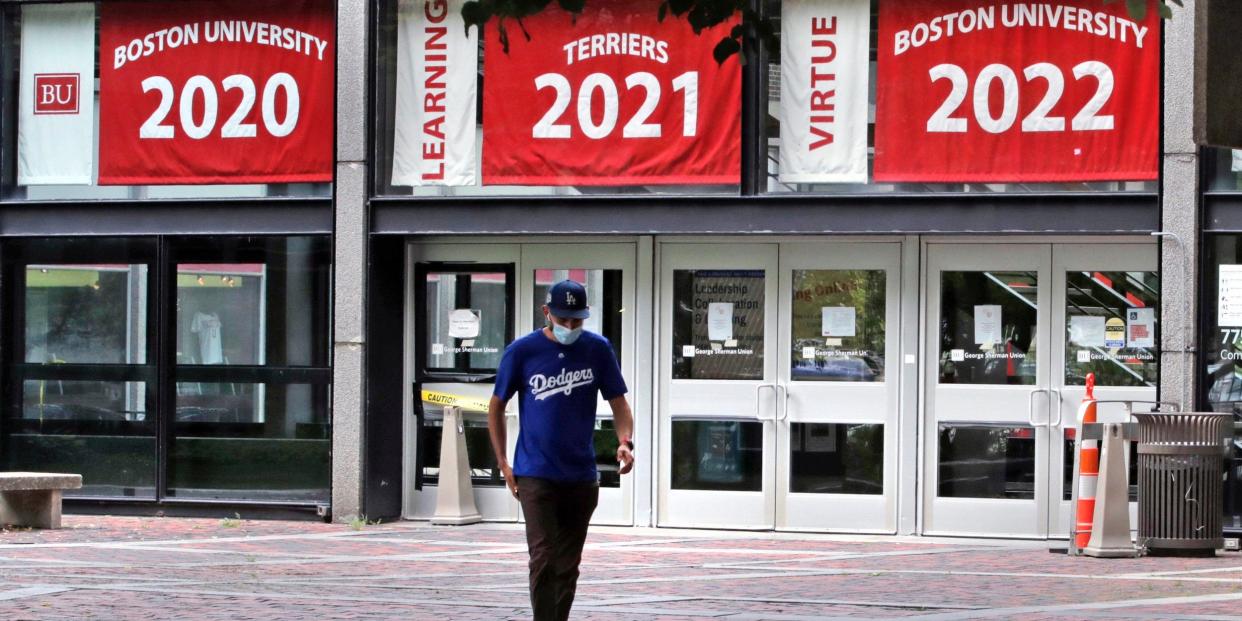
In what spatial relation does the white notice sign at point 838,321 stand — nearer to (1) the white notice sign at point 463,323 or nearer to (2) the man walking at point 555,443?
(1) the white notice sign at point 463,323

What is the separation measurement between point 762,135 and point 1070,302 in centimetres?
266

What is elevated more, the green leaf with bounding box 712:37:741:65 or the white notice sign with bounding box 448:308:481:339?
the green leaf with bounding box 712:37:741:65

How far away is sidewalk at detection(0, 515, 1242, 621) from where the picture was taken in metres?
9.10

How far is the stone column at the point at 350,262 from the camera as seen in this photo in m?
14.6

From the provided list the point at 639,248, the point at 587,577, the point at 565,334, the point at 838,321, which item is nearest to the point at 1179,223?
the point at 838,321

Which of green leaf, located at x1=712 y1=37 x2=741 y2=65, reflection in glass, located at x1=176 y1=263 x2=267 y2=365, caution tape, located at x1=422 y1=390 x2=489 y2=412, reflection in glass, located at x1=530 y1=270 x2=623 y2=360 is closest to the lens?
green leaf, located at x1=712 y1=37 x2=741 y2=65

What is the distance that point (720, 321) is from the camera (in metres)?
14.4

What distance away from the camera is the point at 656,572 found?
11328 mm

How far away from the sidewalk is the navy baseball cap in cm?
189

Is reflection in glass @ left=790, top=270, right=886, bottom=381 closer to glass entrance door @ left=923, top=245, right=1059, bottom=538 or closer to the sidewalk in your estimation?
glass entrance door @ left=923, top=245, right=1059, bottom=538

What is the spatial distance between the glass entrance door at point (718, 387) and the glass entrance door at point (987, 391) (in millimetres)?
1225

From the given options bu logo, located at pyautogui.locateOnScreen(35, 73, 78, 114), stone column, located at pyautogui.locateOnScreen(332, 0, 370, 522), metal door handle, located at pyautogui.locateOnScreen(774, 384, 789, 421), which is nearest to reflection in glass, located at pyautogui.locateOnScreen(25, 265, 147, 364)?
bu logo, located at pyautogui.locateOnScreen(35, 73, 78, 114)

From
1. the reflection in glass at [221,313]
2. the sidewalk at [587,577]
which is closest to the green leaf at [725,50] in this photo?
the sidewalk at [587,577]

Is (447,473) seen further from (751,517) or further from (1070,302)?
(1070,302)
